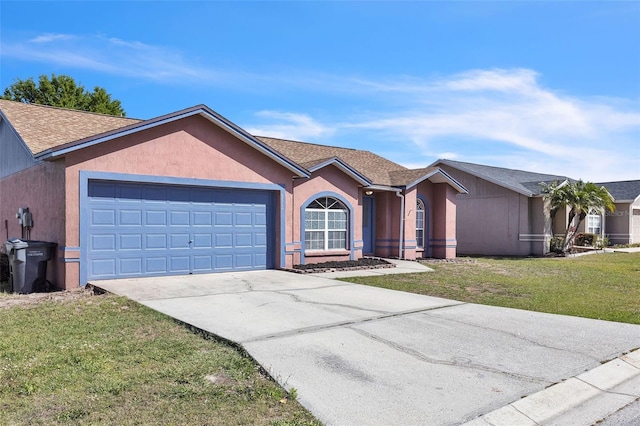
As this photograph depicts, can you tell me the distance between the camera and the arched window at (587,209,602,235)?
3028 cm

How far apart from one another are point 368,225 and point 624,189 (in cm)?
2480

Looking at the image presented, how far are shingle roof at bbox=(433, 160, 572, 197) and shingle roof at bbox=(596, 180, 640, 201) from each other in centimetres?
643

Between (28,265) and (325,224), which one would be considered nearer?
(28,265)

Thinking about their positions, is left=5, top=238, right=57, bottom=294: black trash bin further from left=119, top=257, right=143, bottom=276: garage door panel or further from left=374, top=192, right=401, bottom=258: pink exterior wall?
left=374, top=192, right=401, bottom=258: pink exterior wall

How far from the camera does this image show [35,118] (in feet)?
46.8

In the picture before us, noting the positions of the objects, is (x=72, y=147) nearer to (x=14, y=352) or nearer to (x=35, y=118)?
(x=35, y=118)

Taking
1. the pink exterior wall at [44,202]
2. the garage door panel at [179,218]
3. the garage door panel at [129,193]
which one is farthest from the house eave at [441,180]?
the pink exterior wall at [44,202]

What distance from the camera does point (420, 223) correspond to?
20.6 metres

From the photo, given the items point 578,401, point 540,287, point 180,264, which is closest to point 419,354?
point 578,401

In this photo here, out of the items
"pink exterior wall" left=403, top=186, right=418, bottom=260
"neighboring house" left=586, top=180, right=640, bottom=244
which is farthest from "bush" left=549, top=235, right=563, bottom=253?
"pink exterior wall" left=403, top=186, right=418, bottom=260

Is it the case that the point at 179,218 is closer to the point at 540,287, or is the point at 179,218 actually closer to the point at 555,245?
the point at 540,287

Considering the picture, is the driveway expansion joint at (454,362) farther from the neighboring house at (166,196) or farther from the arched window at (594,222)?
the arched window at (594,222)

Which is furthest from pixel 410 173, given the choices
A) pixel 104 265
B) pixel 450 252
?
pixel 104 265

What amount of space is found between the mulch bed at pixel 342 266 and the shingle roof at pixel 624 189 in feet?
79.6
